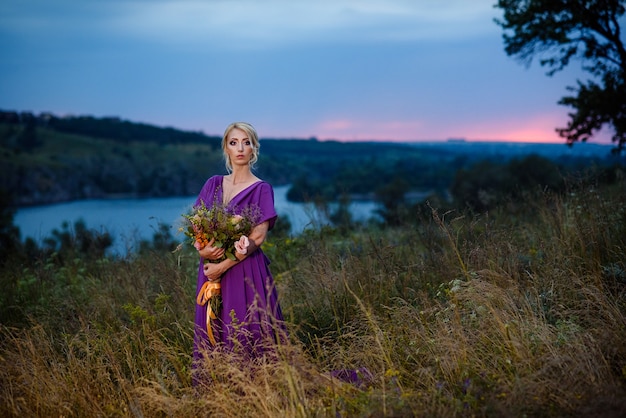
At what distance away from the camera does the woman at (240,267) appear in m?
4.18

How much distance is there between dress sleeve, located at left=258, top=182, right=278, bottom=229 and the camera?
4246 mm

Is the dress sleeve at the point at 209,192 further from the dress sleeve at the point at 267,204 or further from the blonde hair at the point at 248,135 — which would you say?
the dress sleeve at the point at 267,204

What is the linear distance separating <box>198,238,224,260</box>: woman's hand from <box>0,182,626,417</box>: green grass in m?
0.77

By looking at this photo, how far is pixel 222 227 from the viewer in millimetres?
4016

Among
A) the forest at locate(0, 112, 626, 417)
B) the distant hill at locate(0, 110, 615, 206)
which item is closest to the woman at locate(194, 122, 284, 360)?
the forest at locate(0, 112, 626, 417)

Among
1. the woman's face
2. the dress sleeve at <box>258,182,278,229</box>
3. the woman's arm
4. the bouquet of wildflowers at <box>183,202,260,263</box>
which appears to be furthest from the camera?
the woman's face

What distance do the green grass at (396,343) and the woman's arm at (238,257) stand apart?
66 cm

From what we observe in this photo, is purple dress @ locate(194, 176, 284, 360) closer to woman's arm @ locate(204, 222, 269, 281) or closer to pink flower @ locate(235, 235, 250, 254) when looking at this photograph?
woman's arm @ locate(204, 222, 269, 281)

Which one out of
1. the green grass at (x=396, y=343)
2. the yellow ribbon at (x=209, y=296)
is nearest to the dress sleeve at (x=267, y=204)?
the yellow ribbon at (x=209, y=296)

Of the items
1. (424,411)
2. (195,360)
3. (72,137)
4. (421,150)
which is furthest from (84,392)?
(72,137)

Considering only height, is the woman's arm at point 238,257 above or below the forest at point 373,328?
above

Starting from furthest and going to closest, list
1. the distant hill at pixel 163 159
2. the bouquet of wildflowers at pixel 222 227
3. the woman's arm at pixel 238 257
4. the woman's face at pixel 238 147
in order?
the distant hill at pixel 163 159 → the woman's face at pixel 238 147 → the woman's arm at pixel 238 257 → the bouquet of wildflowers at pixel 222 227

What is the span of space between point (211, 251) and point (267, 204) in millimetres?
566

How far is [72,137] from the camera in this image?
67.4m
